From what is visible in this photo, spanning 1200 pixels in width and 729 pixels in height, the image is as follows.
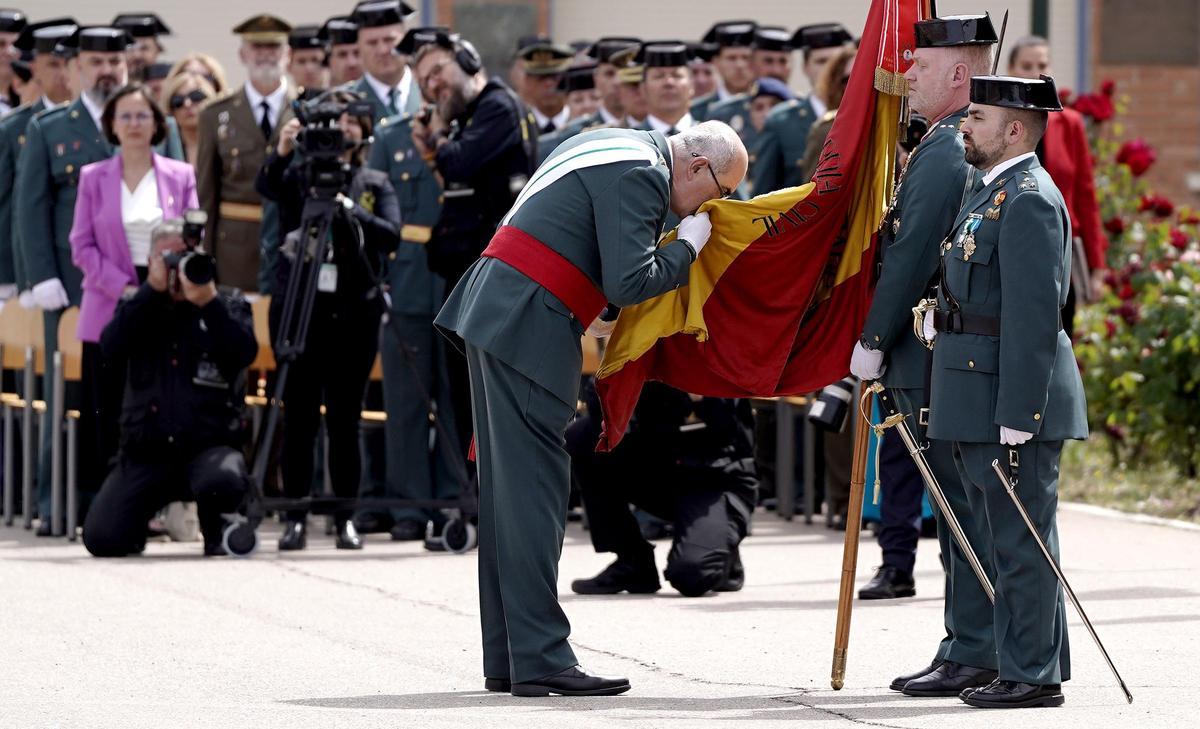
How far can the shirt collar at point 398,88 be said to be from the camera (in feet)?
40.6

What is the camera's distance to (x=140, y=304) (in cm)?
1066

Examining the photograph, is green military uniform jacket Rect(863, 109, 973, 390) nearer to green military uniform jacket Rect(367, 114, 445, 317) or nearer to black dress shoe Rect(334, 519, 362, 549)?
black dress shoe Rect(334, 519, 362, 549)

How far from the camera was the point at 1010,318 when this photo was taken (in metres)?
6.67

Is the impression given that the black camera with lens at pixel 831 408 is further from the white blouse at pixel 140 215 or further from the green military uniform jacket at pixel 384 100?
the green military uniform jacket at pixel 384 100

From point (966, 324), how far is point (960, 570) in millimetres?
791

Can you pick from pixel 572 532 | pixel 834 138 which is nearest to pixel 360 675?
pixel 834 138

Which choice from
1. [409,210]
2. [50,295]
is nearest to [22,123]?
[50,295]

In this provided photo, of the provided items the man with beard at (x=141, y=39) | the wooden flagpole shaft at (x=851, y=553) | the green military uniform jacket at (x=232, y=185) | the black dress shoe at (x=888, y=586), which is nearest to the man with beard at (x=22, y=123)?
the green military uniform jacket at (x=232, y=185)

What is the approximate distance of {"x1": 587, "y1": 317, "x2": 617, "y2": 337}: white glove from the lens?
7418mm

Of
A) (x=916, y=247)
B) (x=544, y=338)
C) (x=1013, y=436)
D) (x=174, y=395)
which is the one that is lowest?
(x=174, y=395)

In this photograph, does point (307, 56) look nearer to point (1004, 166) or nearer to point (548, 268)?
point (548, 268)

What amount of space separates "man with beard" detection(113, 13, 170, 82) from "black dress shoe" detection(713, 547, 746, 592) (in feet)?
22.3

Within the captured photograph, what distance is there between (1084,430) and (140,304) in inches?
202

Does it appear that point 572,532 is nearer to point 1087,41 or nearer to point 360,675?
point 360,675
